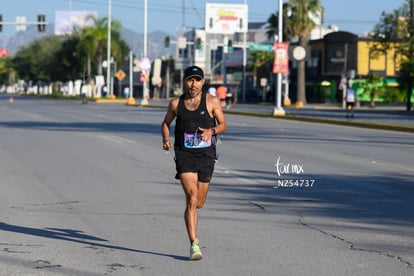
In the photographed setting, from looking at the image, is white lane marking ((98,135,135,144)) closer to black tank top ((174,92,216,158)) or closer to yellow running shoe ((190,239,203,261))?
black tank top ((174,92,216,158))

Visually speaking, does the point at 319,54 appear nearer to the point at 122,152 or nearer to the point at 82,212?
the point at 122,152

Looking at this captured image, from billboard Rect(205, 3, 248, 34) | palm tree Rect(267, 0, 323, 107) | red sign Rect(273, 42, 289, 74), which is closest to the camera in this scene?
red sign Rect(273, 42, 289, 74)

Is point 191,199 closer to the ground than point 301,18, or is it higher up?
closer to the ground

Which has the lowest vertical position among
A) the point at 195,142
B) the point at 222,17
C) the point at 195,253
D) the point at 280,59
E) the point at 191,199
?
the point at 195,253

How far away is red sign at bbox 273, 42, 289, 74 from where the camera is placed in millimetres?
44312

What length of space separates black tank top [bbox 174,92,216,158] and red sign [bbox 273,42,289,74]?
36146mm

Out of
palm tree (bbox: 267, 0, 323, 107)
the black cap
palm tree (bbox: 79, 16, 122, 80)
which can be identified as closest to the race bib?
the black cap

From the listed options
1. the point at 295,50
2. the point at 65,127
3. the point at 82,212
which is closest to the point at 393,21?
the point at 295,50

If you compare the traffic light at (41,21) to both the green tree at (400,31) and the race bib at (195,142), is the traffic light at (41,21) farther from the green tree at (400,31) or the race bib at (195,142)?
the race bib at (195,142)

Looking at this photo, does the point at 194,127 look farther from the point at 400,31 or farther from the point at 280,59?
the point at 400,31

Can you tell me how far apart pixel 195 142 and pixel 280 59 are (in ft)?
121

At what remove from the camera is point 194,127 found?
829cm

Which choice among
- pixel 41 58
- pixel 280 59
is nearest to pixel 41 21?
pixel 280 59

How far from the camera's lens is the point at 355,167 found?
17672mm
